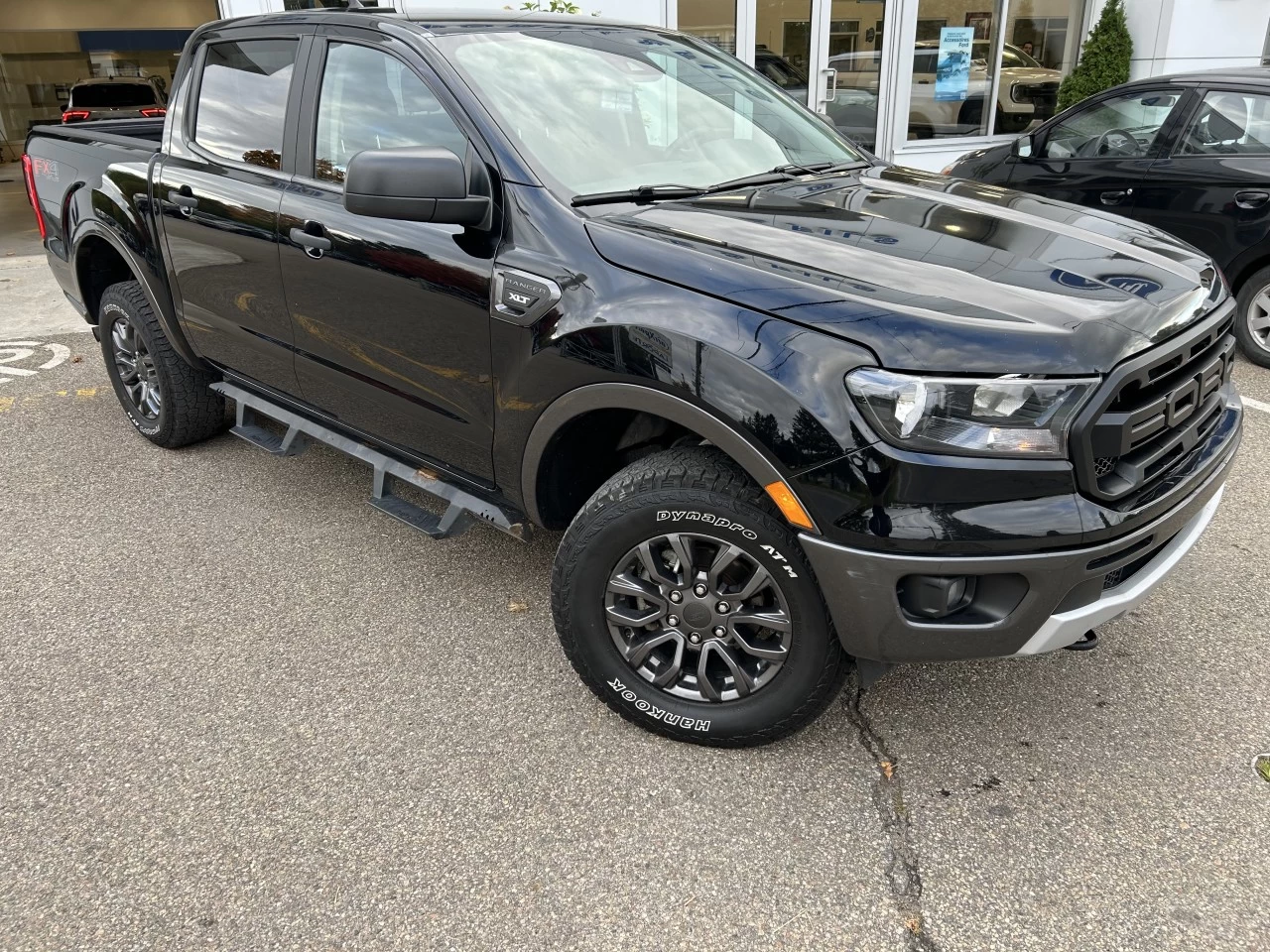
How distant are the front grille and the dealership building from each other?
8649 mm

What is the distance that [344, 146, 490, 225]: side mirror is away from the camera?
241 cm

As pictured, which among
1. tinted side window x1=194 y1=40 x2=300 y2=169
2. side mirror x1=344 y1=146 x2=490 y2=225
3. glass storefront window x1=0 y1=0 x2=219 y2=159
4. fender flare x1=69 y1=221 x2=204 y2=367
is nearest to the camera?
side mirror x1=344 y1=146 x2=490 y2=225

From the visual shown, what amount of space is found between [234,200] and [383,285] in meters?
1.01

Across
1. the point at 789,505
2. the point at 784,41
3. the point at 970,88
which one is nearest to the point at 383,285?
the point at 789,505

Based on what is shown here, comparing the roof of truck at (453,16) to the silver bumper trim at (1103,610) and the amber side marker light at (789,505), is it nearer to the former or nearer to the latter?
the amber side marker light at (789,505)

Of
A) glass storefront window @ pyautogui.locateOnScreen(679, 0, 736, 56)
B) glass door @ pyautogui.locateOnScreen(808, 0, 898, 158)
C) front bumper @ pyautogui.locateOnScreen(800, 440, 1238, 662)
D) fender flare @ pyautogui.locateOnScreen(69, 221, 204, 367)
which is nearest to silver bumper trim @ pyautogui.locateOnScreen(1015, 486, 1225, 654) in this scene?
front bumper @ pyautogui.locateOnScreen(800, 440, 1238, 662)

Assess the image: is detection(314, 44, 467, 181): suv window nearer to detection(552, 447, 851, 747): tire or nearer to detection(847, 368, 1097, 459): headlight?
detection(552, 447, 851, 747): tire

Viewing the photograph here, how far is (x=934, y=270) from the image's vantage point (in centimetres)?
221

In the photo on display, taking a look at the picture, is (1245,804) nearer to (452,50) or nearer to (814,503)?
(814,503)

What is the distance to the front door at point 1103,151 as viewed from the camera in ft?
19.0

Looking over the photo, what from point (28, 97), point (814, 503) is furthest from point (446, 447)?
point (28, 97)

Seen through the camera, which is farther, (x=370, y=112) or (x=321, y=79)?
(x=321, y=79)

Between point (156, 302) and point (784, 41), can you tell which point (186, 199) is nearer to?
point (156, 302)

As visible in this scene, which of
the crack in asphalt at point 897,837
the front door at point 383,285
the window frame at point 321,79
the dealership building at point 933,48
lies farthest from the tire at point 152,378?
the dealership building at point 933,48
